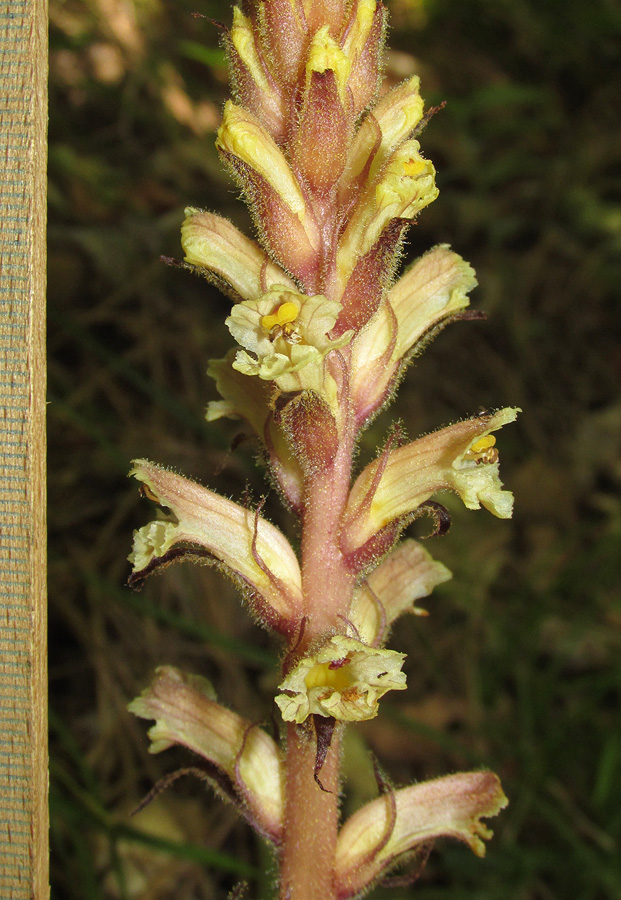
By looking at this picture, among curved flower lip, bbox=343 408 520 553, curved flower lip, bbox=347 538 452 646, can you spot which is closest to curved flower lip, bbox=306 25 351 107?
curved flower lip, bbox=343 408 520 553

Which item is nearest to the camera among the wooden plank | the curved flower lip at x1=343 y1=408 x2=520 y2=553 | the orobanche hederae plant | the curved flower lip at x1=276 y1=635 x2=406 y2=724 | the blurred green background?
the wooden plank

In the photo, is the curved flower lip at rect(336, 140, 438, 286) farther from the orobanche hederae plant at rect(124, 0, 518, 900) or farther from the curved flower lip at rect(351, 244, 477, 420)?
the curved flower lip at rect(351, 244, 477, 420)

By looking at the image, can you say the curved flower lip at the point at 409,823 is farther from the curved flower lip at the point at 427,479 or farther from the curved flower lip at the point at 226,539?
the curved flower lip at the point at 427,479

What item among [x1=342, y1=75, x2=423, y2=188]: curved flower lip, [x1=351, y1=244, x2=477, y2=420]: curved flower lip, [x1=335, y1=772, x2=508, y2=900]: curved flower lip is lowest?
[x1=335, y1=772, x2=508, y2=900]: curved flower lip

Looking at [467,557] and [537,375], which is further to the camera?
[537,375]

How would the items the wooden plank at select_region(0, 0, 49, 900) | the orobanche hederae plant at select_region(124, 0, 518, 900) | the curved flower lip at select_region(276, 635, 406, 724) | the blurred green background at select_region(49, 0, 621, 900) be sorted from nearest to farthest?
1. the wooden plank at select_region(0, 0, 49, 900)
2. the curved flower lip at select_region(276, 635, 406, 724)
3. the orobanche hederae plant at select_region(124, 0, 518, 900)
4. the blurred green background at select_region(49, 0, 621, 900)

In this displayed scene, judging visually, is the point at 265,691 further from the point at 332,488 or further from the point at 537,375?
the point at 537,375

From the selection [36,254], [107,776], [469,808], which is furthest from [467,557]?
[36,254]

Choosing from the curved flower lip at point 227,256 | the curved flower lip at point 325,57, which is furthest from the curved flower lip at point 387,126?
the curved flower lip at point 227,256
